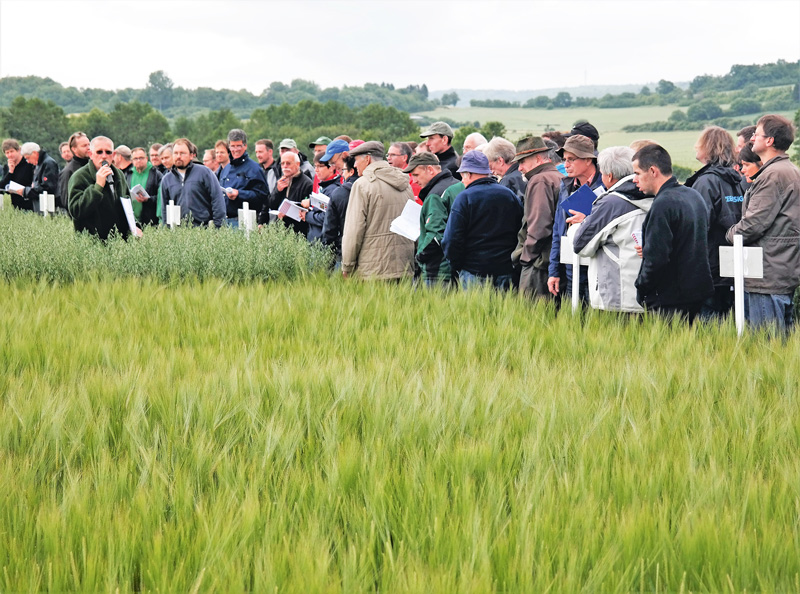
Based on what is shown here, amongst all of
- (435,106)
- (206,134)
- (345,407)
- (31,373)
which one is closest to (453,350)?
(345,407)

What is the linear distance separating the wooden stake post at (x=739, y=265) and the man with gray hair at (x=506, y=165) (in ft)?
7.98

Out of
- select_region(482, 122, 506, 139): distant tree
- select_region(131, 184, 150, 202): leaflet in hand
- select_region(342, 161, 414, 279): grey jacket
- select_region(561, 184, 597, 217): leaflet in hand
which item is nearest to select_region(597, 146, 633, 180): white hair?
select_region(561, 184, 597, 217): leaflet in hand

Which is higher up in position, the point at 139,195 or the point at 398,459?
the point at 139,195

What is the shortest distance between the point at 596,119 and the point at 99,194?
60499 millimetres

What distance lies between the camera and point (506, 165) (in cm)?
870

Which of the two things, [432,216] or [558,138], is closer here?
[432,216]

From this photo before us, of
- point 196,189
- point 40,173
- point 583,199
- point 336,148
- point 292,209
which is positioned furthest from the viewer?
point 40,173

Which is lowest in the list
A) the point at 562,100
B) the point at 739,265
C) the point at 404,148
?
the point at 739,265

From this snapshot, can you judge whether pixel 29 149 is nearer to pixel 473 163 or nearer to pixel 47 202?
pixel 47 202

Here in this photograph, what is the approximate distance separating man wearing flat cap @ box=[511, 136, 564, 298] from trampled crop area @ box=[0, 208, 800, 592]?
58.4 inches

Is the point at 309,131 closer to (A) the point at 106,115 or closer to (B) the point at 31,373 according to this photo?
(A) the point at 106,115

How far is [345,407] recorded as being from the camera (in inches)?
163

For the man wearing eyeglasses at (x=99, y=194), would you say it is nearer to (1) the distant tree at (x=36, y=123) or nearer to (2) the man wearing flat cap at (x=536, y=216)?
(2) the man wearing flat cap at (x=536, y=216)

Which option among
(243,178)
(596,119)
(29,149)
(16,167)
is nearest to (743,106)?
(596,119)
